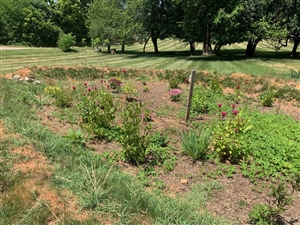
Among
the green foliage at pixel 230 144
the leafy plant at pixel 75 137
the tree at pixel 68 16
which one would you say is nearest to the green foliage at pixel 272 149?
the green foliage at pixel 230 144

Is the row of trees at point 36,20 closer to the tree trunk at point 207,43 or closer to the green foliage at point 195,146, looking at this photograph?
the tree trunk at point 207,43

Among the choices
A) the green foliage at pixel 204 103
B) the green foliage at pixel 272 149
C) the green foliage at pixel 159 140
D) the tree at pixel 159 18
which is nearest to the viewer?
the green foliage at pixel 272 149

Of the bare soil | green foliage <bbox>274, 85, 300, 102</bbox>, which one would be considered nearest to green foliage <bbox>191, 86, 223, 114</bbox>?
the bare soil

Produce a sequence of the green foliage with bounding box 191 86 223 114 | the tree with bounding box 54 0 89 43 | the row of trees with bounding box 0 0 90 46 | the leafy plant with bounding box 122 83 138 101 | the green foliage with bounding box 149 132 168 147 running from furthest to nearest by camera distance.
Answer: the tree with bounding box 54 0 89 43, the row of trees with bounding box 0 0 90 46, the leafy plant with bounding box 122 83 138 101, the green foliage with bounding box 191 86 223 114, the green foliage with bounding box 149 132 168 147

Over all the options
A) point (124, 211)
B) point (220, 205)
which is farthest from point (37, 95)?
point (220, 205)

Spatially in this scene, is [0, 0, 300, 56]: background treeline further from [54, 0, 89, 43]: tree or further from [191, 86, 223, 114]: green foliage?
[191, 86, 223, 114]: green foliage

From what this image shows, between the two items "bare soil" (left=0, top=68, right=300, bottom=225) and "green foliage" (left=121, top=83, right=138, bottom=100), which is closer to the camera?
"bare soil" (left=0, top=68, right=300, bottom=225)

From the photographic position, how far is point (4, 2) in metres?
27.2

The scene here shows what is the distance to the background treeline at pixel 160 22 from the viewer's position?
53.1ft

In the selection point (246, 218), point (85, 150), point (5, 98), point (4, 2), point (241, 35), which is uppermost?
point (4, 2)

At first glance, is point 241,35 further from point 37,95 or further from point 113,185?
point 113,185

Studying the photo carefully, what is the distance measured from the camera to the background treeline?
53.1ft

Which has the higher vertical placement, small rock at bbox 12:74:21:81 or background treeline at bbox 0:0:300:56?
background treeline at bbox 0:0:300:56

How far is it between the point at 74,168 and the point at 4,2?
3201cm
